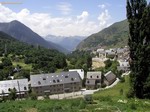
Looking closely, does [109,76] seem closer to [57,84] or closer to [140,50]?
[57,84]

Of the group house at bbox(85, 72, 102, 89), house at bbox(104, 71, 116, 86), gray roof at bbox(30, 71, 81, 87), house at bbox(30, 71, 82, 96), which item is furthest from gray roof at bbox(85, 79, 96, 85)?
house at bbox(104, 71, 116, 86)

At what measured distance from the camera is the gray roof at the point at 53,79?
10846 centimetres

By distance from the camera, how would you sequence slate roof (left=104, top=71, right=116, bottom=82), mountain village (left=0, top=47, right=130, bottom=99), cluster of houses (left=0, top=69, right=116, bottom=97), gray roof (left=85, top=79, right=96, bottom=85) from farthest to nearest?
slate roof (left=104, top=71, right=116, bottom=82), gray roof (left=85, top=79, right=96, bottom=85), cluster of houses (left=0, top=69, right=116, bottom=97), mountain village (left=0, top=47, right=130, bottom=99)

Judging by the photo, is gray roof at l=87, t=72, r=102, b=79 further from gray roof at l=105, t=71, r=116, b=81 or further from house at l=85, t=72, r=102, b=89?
gray roof at l=105, t=71, r=116, b=81

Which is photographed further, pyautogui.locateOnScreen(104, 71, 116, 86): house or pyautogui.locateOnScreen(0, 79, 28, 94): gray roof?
pyautogui.locateOnScreen(104, 71, 116, 86): house

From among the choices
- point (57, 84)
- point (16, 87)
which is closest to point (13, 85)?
point (16, 87)

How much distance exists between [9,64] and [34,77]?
51657 millimetres

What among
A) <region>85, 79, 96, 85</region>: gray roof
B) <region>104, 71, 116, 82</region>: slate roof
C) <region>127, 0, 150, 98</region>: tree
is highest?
<region>127, 0, 150, 98</region>: tree

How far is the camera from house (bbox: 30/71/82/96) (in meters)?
108

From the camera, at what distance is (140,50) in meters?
39.6

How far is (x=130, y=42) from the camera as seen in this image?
134 feet

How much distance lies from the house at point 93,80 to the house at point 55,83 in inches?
139

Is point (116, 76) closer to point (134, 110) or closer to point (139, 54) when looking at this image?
point (139, 54)

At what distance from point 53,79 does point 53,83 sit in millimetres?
1970
